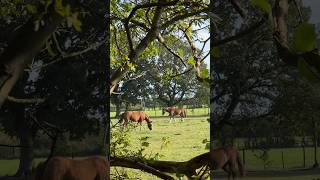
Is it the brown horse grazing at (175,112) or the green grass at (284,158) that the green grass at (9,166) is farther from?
the brown horse grazing at (175,112)

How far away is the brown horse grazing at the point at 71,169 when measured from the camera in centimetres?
127

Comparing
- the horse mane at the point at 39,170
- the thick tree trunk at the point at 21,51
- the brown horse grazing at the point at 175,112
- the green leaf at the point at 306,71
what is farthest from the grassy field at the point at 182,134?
the green leaf at the point at 306,71

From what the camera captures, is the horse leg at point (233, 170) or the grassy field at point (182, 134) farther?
the grassy field at point (182, 134)

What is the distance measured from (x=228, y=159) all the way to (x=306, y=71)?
43.0 inches

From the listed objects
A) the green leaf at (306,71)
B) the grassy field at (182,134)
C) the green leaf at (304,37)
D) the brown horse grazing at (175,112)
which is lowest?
the grassy field at (182,134)

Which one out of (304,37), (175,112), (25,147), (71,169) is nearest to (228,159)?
(71,169)

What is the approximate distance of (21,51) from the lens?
0.39 metres

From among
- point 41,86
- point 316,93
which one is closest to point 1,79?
point 41,86

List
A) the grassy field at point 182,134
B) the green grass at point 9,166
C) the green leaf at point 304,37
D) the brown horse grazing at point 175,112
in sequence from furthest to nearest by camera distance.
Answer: the brown horse grazing at point 175,112 < the grassy field at point 182,134 < the green grass at point 9,166 < the green leaf at point 304,37

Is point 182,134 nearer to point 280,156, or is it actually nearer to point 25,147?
point 280,156

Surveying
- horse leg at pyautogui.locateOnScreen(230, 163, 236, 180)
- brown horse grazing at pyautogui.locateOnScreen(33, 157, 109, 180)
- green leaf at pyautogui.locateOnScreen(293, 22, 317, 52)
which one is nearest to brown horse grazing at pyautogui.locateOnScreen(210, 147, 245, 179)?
horse leg at pyautogui.locateOnScreen(230, 163, 236, 180)

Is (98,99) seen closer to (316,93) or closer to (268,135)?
(268,135)

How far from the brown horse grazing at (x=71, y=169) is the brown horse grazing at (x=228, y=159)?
0.34 metres

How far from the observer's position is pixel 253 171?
1354 millimetres
